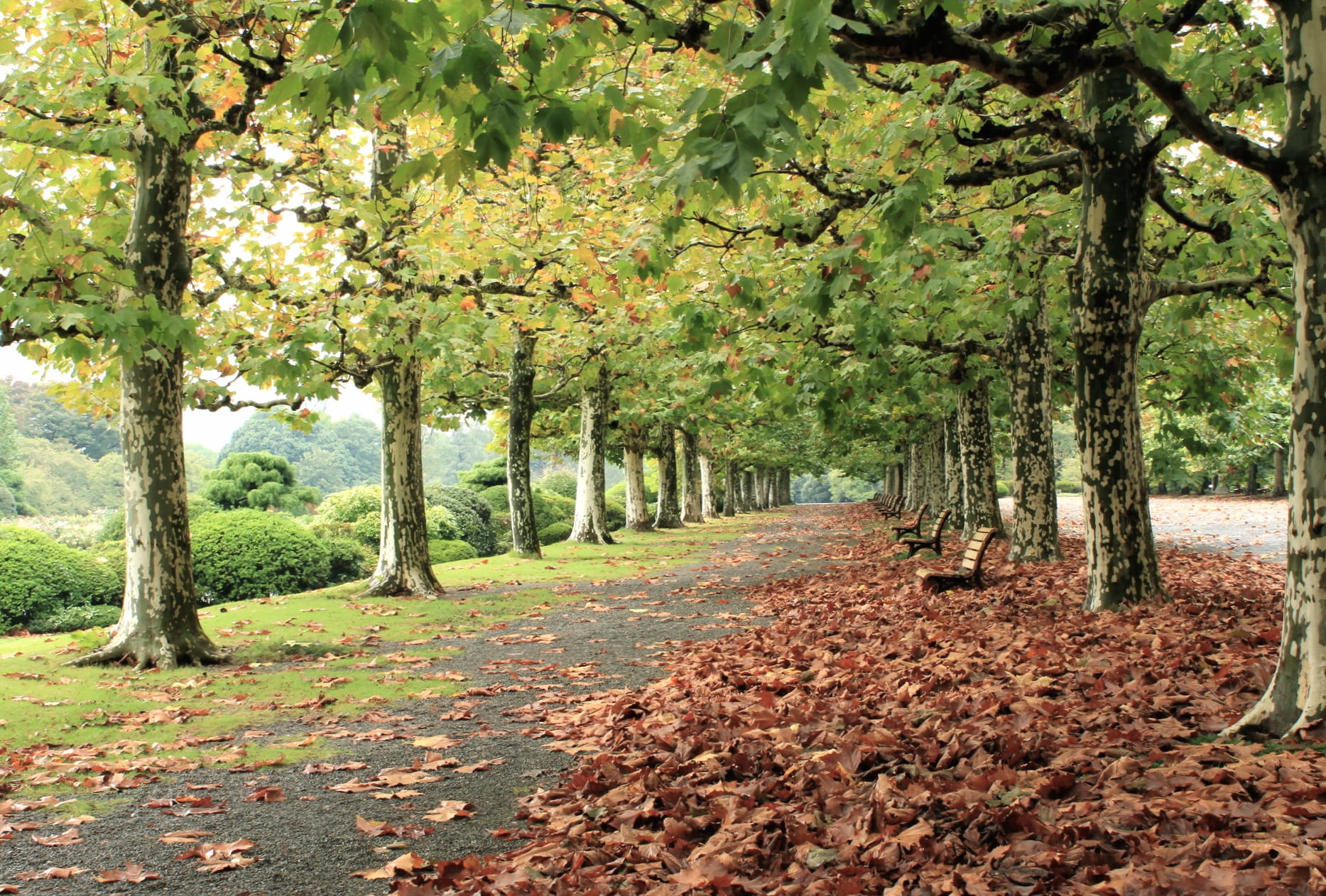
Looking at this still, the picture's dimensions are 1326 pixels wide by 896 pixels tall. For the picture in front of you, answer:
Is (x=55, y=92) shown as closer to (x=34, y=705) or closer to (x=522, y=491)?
(x=34, y=705)

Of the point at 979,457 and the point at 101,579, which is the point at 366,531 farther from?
the point at 979,457

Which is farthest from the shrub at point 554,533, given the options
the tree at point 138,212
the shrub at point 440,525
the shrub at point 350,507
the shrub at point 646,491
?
the tree at point 138,212

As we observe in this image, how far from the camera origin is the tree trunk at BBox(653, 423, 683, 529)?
117ft

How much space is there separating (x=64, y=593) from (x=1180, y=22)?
17188 millimetres

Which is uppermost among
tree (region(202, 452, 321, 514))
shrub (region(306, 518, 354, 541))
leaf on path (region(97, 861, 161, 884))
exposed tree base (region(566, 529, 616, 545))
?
tree (region(202, 452, 321, 514))

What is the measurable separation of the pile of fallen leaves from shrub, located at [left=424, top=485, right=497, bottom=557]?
2061 centimetres

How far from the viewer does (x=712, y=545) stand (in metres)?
26.7

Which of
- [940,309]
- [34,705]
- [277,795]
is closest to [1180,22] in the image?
[940,309]

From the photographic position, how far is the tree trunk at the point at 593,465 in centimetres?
2655

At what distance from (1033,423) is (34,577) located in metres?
15.7

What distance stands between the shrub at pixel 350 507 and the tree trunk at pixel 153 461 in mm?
14754

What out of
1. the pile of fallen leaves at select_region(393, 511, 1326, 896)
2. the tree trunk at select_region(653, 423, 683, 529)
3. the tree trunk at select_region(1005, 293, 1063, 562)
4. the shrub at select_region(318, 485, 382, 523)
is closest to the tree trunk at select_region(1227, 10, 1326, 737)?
the pile of fallen leaves at select_region(393, 511, 1326, 896)

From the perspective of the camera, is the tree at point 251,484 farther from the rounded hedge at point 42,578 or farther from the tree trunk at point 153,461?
the tree trunk at point 153,461

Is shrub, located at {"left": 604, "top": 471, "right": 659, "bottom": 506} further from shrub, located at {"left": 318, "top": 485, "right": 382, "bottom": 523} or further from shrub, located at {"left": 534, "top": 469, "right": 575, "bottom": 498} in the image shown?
shrub, located at {"left": 318, "top": 485, "right": 382, "bottom": 523}
